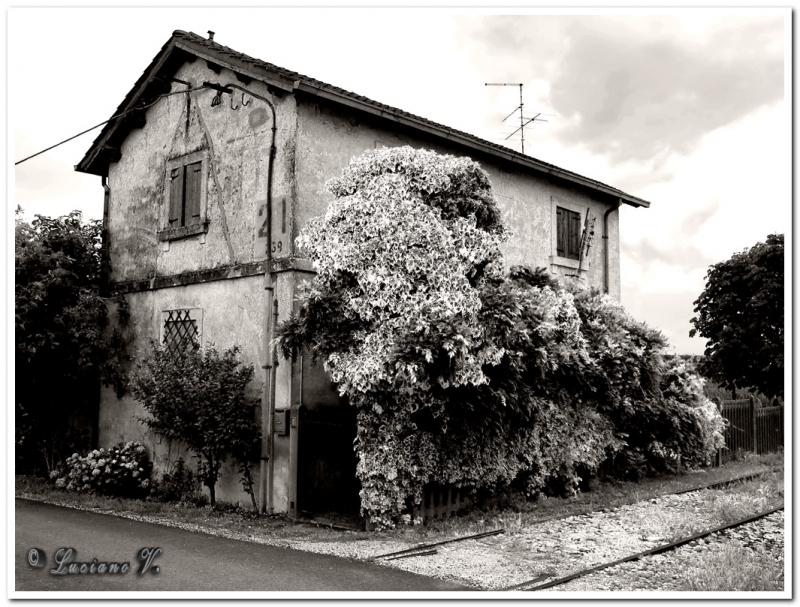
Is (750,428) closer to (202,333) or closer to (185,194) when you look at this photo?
(202,333)

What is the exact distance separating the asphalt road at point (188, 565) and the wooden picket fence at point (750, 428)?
12299mm

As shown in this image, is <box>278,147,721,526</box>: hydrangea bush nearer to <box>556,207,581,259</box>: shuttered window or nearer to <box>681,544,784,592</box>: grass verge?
<box>681,544,784,592</box>: grass verge

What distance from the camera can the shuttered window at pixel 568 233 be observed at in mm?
17797

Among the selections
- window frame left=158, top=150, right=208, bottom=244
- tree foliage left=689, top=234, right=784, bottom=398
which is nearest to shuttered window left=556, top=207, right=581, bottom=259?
tree foliage left=689, top=234, right=784, bottom=398

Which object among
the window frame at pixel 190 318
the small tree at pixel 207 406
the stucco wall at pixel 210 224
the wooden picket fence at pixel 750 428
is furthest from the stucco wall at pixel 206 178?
the wooden picket fence at pixel 750 428

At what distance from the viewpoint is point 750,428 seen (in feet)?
64.6

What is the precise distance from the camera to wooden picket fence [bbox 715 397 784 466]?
18.7 metres

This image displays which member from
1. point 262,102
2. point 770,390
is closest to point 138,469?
point 262,102

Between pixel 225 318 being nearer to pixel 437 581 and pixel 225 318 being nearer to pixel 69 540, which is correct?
pixel 69 540

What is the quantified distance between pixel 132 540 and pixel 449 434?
4.36m

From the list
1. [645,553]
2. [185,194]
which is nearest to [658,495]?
[645,553]

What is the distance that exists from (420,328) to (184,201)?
6.39 meters

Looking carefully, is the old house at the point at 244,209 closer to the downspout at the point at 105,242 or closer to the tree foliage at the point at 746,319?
the downspout at the point at 105,242

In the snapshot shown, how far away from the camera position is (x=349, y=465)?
1114 cm
